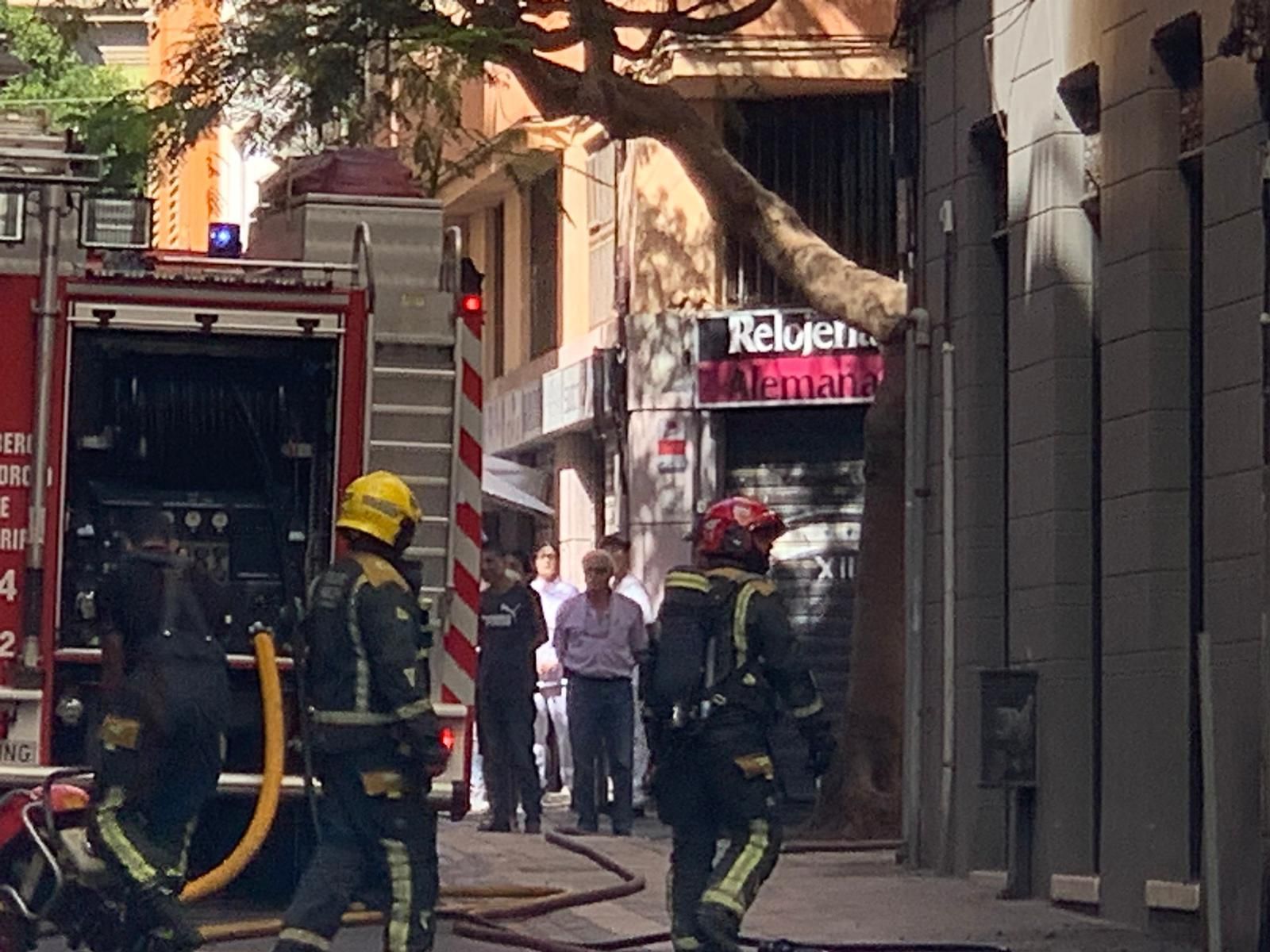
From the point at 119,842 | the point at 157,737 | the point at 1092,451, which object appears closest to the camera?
the point at 119,842

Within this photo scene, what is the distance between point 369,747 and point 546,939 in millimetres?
3374

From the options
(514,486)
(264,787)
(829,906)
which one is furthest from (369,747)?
(514,486)

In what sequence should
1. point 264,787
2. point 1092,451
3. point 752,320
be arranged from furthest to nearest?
point 752,320 → point 1092,451 → point 264,787

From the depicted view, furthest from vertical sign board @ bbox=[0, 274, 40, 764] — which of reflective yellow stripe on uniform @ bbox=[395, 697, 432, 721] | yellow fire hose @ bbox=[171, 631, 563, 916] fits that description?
reflective yellow stripe on uniform @ bbox=[395, 697, 432, 721]

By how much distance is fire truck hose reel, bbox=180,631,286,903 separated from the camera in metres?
13.5

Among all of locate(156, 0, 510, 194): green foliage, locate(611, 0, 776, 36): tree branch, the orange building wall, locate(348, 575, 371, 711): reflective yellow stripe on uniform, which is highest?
the orange building wall

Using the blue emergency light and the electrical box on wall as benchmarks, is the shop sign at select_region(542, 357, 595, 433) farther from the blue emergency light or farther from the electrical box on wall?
the blue emergency light

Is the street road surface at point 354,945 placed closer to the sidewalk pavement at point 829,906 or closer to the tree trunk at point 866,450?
the sidewalk pavement at point 829,906

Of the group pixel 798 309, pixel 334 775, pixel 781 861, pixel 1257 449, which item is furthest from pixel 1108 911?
pixel 798 309

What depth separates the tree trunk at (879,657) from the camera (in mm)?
19906

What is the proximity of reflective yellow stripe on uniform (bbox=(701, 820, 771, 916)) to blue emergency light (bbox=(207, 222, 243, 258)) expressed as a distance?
4696 millimetres

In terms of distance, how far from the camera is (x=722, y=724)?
11.8m

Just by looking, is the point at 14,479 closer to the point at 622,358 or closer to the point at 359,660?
the point at 359,660

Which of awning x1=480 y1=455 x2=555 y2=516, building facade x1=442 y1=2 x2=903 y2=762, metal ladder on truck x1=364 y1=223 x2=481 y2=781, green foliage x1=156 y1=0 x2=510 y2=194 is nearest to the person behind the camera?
metal ladder on truck x1=364 y1=223 x2=481 y2=781
